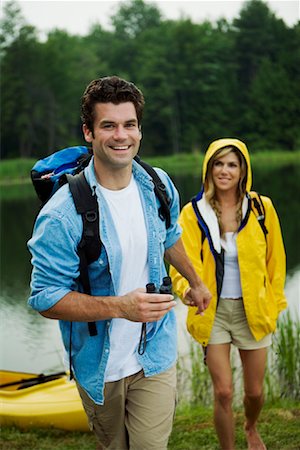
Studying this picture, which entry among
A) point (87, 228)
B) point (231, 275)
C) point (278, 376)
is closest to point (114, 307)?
→ point (87, 228)

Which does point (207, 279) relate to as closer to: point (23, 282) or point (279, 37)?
point (23, 282)

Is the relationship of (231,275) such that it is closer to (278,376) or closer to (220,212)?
(220,212)

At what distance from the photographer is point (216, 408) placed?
12.9 ft

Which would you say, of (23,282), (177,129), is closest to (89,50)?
(177,129)

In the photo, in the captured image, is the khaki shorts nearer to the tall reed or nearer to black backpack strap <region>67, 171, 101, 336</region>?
black backpack strap <region>67, 171, 101, 336</region>

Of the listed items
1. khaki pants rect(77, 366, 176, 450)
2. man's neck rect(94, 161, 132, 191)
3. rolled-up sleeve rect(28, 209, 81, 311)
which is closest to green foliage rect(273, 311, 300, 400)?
khaki pants rect(77, 366, 176, 450)

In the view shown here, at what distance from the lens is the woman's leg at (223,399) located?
3.89 metres

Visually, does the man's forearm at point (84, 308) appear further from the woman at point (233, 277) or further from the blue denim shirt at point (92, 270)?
the woman at point (233, 277)

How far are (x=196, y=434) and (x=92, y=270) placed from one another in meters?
2.27

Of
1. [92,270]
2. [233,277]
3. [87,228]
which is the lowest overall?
[233,277]

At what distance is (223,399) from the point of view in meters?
3.89

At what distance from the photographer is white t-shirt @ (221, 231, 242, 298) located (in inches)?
157

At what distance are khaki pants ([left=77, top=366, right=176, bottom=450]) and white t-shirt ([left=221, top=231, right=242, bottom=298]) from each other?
3.37 ft

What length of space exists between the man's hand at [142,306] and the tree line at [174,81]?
45669mm
